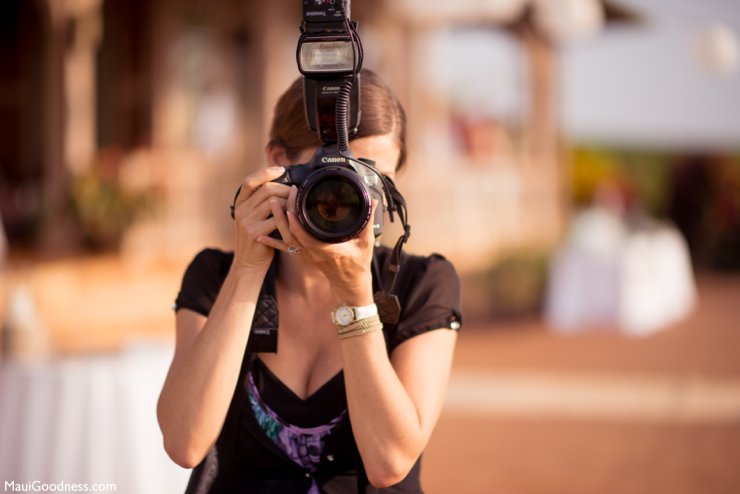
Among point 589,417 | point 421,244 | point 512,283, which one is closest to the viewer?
point 589,417

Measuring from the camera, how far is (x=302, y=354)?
1812mm

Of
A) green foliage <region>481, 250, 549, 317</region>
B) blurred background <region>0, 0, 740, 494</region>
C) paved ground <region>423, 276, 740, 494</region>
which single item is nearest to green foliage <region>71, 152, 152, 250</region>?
blurred background <region>0, 0, 740, 494</region>

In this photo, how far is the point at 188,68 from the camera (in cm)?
1062

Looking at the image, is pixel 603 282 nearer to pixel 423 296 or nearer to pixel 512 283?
pixel 512 283

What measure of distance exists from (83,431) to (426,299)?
113cm

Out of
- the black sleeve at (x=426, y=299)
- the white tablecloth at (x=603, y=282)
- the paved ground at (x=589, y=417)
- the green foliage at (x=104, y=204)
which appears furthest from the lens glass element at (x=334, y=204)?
the green foliage at (x=104, y=204)

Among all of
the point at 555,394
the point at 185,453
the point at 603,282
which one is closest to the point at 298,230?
the point at 185,453

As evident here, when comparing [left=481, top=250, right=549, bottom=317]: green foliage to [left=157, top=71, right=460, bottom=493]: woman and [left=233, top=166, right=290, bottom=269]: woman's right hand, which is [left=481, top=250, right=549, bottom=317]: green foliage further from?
[left=233, top=166, right=290, bottom=269]: woman's right hand

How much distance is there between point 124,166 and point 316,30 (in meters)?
8.26

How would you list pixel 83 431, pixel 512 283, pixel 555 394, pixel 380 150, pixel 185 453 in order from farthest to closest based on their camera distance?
pixel 512 283
pixel 555 394
pixel 83 431
pixel 380 150
pixel 185 453

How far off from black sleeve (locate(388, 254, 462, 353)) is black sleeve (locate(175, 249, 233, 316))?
0.38m

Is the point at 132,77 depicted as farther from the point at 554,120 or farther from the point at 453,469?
the point at 453,469

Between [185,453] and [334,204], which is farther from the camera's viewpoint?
[185,453]

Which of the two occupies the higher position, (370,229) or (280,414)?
(370,229)
